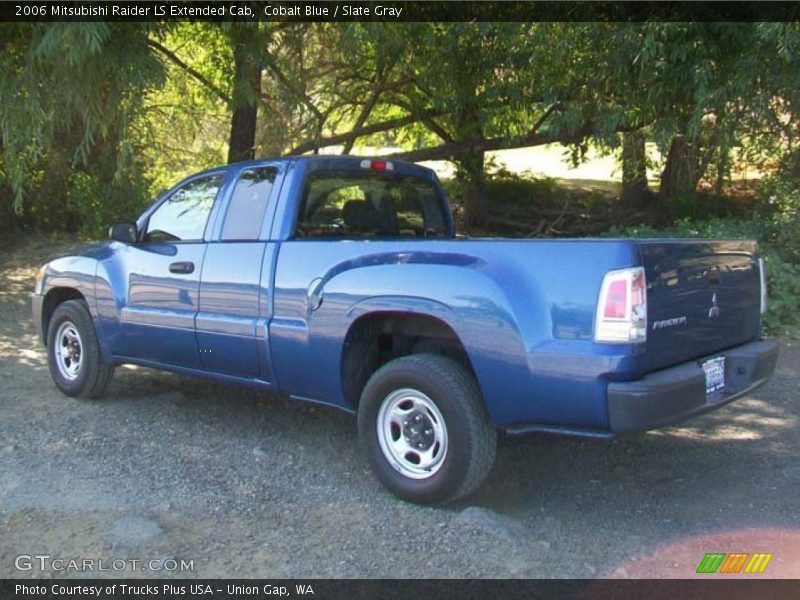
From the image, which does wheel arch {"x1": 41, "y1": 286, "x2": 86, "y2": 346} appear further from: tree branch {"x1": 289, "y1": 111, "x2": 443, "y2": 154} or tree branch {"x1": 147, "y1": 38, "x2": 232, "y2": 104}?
tree branch {"x1": 289, "y1": 111, "x2": 443, "y2": 154}

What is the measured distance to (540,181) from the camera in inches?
706

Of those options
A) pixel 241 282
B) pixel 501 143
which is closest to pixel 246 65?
pixel 241 282

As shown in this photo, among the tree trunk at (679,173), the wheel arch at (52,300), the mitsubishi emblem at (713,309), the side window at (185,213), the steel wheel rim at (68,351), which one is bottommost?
the steel wheel rim at (68,351)

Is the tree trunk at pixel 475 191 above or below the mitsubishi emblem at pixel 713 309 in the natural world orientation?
above

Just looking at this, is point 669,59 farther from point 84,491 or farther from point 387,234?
point 84,491

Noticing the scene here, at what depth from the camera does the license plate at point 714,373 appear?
4146 mm

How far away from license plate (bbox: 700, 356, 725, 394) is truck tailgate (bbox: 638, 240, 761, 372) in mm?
66

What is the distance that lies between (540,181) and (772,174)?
22.7 feet

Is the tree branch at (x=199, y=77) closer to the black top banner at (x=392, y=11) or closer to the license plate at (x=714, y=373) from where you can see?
the black top banner at (x=392, y=11)

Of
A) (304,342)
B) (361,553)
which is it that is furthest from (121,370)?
(361,553)

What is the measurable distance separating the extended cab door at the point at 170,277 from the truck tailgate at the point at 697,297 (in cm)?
299

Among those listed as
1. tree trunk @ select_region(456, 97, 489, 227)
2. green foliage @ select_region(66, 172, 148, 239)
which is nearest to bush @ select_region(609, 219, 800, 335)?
tree trunk @ select_region(456, 97, 489, 227)

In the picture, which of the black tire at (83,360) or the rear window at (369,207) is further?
the black tire at (83,360)

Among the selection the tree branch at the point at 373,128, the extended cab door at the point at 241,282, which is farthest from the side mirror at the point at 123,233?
the tree branch at the point at 373,128
